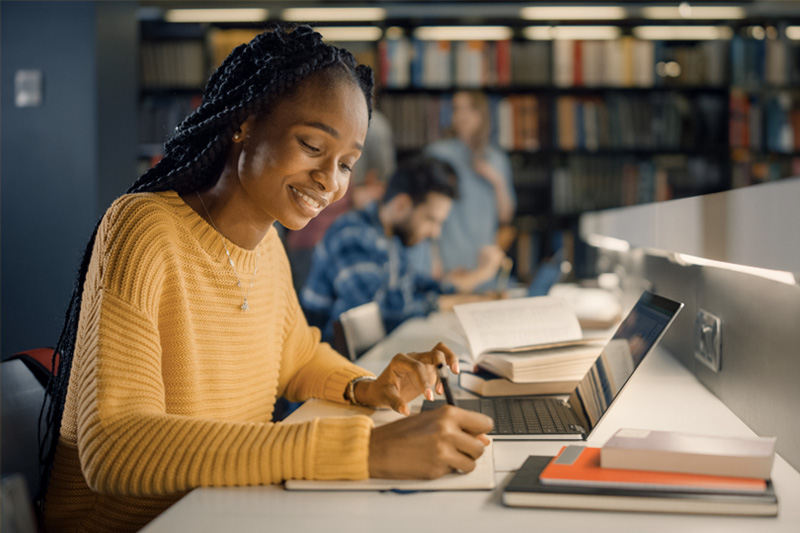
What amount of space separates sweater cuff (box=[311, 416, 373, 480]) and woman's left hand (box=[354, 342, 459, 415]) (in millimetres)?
258

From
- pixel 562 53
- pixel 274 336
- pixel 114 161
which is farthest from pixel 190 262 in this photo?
pixel 562 53

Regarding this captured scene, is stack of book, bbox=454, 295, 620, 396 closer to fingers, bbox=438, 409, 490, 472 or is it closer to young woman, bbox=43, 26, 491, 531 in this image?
young woman, bbox=43, 26, 491, 531

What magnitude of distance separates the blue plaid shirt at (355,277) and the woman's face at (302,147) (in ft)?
4.71

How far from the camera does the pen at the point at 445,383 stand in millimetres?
919

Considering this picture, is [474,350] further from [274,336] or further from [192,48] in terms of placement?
[192,48]

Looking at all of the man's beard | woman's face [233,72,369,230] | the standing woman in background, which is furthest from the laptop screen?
the standing woman in background

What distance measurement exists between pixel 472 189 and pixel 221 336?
321 cm

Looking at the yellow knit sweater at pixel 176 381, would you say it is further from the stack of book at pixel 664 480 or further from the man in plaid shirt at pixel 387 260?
the man in plaid shirt at pixel 387 260

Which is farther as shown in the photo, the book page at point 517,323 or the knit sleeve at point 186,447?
the book page at point 517,323

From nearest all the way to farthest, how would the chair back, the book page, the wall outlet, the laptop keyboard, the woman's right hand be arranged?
the woman's right hand
the laptop keyboard
the wall outlet
the book page
the chair back

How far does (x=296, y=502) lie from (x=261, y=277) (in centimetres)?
53

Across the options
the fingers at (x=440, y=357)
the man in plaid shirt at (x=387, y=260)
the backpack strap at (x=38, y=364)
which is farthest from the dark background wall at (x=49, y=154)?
the fingers at (x=440, y=357)

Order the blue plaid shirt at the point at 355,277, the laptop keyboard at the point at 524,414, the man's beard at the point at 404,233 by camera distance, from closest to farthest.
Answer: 1. the laptop keyboard at the point at 524,414
2. the blue plaid shirt at the point at 355,277
3. the man's beard at the point at 404,233

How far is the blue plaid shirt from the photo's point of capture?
265 centimetres
